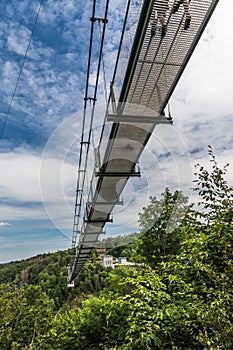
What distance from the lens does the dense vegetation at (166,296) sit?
244 cm

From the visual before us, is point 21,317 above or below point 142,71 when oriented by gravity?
below

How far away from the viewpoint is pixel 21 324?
1298cm

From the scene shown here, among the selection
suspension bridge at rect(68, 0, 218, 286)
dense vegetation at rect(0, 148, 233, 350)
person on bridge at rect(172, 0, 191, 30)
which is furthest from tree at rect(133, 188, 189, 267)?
person on bridge at rect(172, 0, 191, 30)

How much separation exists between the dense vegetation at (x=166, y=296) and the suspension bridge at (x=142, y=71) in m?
1.03

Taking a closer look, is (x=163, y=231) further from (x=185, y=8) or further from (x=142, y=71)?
(x=185, y=8)

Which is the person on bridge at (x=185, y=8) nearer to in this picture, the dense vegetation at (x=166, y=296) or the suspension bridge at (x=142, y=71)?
the suspension bridge at (x=142, y=71)

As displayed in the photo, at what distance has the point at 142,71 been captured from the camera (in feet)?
9.10

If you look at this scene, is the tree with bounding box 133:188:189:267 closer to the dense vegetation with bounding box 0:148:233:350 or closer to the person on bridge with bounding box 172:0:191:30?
the dense vegetation with bounding box 0:148:233:350

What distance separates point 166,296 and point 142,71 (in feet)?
9.24

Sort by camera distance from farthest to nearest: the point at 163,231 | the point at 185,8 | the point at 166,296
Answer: the point at 163,231
the point at 166,296
the point at 185,8

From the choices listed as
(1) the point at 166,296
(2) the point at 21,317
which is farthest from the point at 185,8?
(2) the point at 21,317

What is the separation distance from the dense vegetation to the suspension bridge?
1.03 meters

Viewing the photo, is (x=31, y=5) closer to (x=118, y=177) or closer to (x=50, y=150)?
(x=50, y=150)

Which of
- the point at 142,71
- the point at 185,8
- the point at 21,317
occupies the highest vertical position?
the point at 185,8
